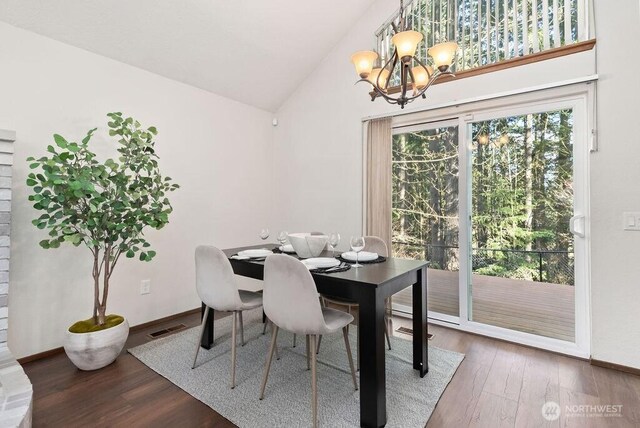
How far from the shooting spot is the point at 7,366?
6.07 feet

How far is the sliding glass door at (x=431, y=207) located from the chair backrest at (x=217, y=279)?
2.03 meters

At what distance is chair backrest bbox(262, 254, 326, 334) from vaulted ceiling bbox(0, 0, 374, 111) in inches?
98.7

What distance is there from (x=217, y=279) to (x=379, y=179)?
2.04m

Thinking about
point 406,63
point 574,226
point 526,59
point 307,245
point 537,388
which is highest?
point 526,59

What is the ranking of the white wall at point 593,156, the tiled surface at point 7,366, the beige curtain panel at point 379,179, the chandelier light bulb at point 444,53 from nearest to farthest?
the tiled surface at point 7,366
the chandelier light bulb at point 444,53
the white wall at point 593,156
the beige curtain panel at point 379,179

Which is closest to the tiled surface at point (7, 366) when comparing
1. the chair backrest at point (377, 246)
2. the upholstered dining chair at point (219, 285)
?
the upholstered dining chair at point (219, 285)

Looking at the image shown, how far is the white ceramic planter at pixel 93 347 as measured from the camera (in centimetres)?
222

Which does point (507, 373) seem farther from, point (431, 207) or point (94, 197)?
point (94, 197)

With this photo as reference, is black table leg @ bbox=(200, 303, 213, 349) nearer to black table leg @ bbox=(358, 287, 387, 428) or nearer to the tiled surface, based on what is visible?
the tiled surface

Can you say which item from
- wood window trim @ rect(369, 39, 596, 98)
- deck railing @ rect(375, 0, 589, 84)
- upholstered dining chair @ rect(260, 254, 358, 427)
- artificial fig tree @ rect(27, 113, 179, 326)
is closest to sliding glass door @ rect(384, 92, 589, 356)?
wood window trim @ rect(369, 39, 596, 98)

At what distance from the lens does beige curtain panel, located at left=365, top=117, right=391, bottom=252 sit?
3.40 metres

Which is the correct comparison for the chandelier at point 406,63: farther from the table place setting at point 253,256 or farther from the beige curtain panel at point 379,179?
the table place setting at point 253,256

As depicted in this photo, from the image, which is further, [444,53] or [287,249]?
[287,249]

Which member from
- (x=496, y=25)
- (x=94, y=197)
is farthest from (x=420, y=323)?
(x=496, y=25)
